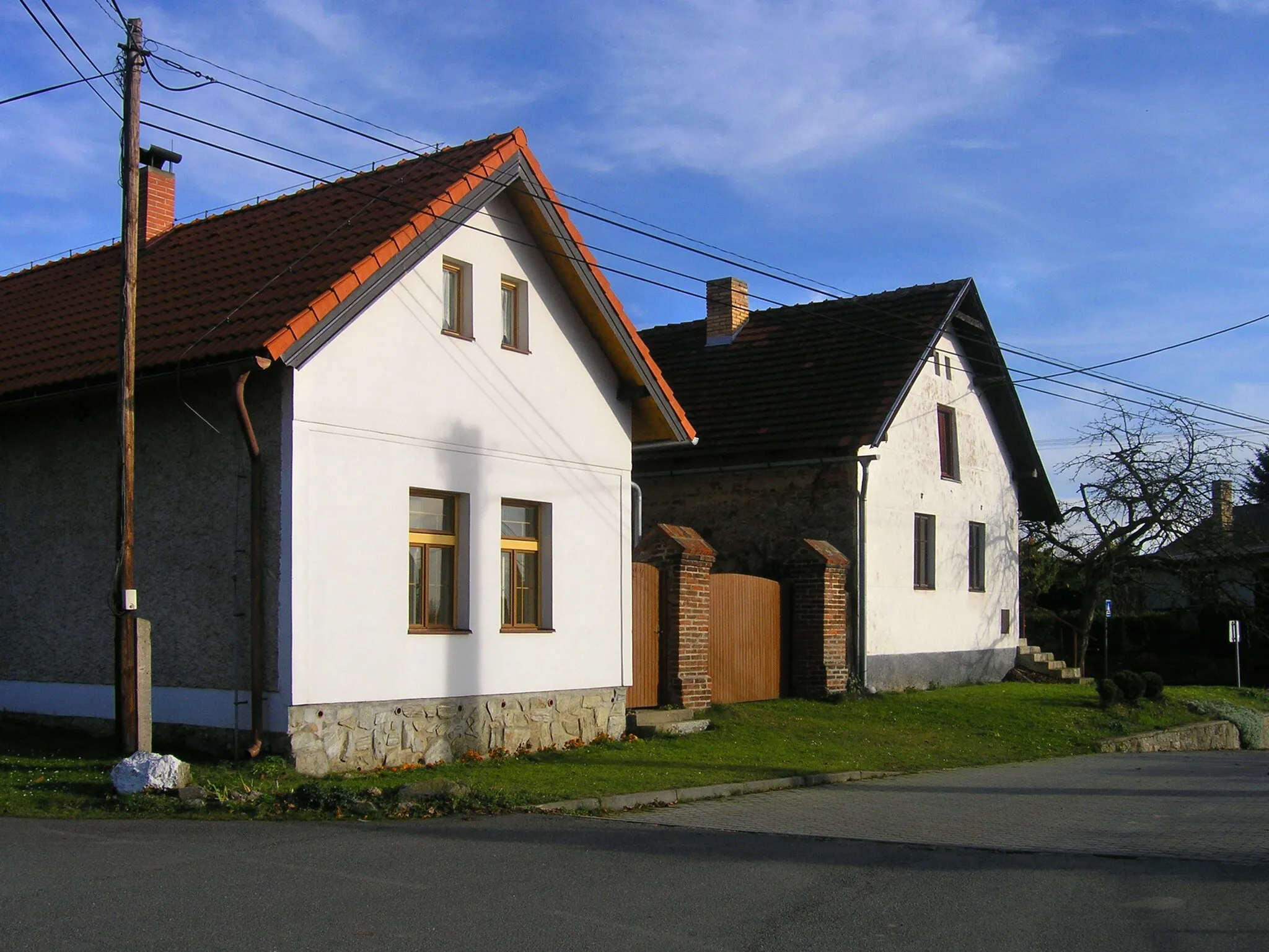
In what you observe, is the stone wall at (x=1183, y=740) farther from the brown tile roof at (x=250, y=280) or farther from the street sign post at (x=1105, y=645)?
the street sign post at (x=1105, y=645)

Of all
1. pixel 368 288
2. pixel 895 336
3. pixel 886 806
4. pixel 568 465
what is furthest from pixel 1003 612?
pixel 368 288

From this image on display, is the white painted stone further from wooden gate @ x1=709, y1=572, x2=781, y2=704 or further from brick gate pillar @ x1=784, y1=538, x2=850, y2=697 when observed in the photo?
brick gate pillar @ x1=784, y1=538, x2=850, y2=697

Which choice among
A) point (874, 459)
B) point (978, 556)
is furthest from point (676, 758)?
point (978, 556)

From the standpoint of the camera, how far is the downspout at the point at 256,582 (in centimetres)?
1252

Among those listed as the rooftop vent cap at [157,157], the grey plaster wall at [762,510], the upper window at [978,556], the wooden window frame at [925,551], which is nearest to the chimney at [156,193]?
the rooftop vent cap at [157,157]

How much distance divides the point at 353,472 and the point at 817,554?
9.54 metres

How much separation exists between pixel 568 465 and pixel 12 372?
20.9 feet

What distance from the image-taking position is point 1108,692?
22.1m

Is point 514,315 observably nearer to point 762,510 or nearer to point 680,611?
point 680,611

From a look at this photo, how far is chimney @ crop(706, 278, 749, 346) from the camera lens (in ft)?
87.2

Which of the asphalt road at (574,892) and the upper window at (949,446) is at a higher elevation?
the upper window at (949,446)

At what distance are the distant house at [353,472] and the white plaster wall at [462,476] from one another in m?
0.03

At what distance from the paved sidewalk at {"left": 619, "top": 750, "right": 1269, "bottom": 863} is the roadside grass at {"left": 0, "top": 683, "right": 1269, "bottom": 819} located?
91 cm

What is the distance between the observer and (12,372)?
14891 millimetres
